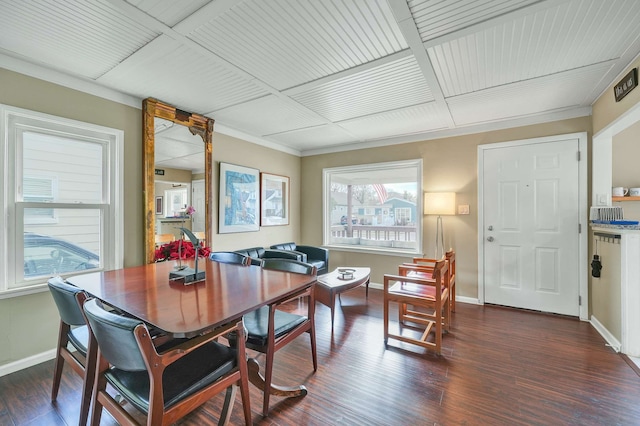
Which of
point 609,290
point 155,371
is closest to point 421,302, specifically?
point 609,290

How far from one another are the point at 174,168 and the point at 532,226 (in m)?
4.54

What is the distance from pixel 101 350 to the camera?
1.27 m

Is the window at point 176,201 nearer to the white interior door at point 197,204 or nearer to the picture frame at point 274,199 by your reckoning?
the white interior door at point 197,204

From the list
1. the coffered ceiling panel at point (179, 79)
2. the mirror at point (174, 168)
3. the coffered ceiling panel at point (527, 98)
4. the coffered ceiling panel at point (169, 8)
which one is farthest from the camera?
the mirror at point (174, 168)

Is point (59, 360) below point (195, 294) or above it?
below

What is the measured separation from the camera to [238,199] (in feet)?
13.3

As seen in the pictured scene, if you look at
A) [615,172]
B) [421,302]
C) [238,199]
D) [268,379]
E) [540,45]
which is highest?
[540,45]

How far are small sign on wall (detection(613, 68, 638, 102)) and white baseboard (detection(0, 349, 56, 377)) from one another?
5.33 metres

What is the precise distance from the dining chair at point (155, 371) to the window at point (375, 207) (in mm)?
3434

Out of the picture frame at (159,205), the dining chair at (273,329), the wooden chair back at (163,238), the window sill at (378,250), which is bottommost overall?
the dining chair at (273,329)

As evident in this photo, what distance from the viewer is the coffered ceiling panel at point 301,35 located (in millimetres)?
1613

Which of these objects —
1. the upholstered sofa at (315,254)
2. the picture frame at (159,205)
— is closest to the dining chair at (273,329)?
the picture frame at (159,205)

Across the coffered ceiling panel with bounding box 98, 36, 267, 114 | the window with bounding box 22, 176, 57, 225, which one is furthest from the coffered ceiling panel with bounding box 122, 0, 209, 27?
the window with bounding box 22, 176, 57, 225

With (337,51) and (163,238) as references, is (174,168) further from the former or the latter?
(337,51)
